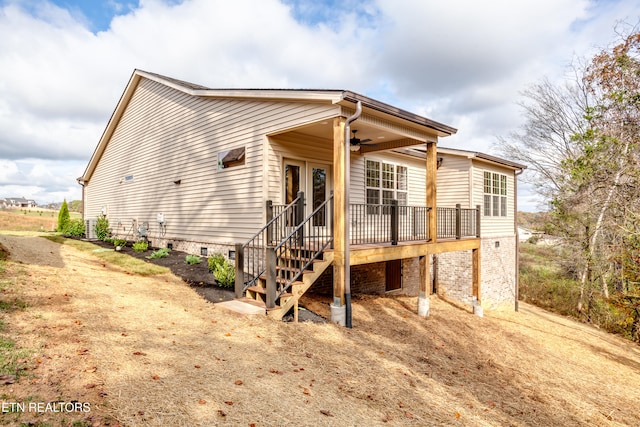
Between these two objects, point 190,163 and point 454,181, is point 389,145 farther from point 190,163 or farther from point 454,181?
point 190,163

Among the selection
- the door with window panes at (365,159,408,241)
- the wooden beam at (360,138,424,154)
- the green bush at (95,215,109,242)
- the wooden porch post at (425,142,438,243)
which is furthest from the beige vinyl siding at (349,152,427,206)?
the green bush at (95,215,109,242)

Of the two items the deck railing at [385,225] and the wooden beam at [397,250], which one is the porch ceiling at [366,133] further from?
the wooden beam at [397,250]

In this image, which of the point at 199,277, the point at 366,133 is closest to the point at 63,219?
the point at 199,277

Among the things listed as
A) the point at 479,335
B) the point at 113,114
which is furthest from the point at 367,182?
the point at 113,114

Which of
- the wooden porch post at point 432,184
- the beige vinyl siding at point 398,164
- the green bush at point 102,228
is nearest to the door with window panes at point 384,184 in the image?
the beige vinyl siding at point 398,164

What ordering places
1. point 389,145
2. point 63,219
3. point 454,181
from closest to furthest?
point 389,145 → point 454,181 → point 63,219

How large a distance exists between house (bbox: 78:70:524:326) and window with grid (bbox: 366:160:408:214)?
0.06 metres

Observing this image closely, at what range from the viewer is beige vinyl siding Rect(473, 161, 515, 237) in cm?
1294

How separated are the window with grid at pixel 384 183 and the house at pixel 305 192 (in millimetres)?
56

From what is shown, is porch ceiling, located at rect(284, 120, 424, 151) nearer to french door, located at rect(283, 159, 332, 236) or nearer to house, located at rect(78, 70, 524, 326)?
house, located at rect(78, 70, 524, 326)

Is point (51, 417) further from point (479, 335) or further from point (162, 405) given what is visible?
point (479, 335)

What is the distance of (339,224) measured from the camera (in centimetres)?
650

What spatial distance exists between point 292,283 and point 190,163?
6.16 m

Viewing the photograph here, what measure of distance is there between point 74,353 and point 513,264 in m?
16.1
